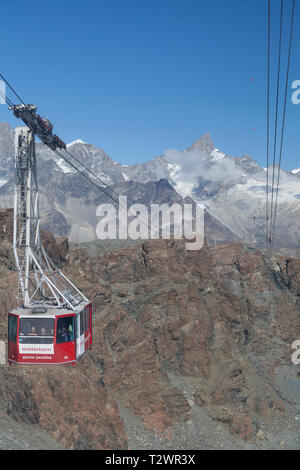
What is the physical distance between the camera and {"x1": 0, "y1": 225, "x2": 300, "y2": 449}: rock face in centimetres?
4172

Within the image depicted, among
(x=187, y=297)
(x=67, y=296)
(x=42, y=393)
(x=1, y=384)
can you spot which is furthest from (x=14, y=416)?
(x=187, y=297)

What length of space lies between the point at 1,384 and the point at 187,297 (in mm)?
41052

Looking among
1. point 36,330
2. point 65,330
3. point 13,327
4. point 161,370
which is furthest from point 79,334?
point 161,370

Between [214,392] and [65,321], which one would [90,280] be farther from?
[65,321]

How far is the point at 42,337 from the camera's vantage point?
28.6 m

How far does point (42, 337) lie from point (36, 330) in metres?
0.62

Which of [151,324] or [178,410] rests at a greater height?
[151,324]

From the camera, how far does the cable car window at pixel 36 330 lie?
28.5 meters

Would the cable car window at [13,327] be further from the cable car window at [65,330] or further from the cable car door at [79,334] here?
the cable car door at [79,334]

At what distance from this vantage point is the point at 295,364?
3391 inches

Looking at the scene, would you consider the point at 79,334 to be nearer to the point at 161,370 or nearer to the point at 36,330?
the point at 36,330

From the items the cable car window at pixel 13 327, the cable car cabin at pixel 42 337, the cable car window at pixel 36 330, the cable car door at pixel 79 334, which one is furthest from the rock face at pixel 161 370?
the cable car door at pixel 79 334
